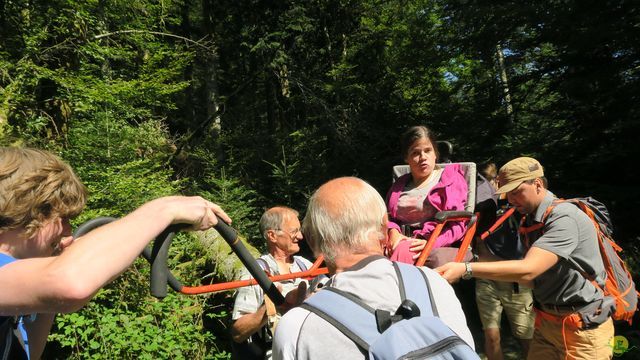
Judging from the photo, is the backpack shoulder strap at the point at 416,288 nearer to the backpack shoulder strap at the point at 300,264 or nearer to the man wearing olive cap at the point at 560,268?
the man wearing olive cap at the point at 560,268

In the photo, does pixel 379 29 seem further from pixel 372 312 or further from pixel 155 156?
pixel 372 312

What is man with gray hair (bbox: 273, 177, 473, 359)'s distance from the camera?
1.42 meters

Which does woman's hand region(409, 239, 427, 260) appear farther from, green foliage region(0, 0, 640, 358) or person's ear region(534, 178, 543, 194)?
green foliage region(0, 0, 640, 358)

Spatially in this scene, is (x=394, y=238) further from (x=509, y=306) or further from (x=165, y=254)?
(x=509, y=306)

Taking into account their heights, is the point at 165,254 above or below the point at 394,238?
above

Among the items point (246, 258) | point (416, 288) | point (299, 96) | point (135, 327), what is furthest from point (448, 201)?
point (299, 96)

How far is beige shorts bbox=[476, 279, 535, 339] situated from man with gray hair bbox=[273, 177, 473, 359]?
3629 mm

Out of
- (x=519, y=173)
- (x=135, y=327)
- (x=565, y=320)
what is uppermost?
(x=519, y=173)

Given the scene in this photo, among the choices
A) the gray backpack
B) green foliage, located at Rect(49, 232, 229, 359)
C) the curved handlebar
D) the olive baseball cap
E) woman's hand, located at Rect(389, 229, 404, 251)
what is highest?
the curved handlebar

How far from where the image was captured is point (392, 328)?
4.47 feet

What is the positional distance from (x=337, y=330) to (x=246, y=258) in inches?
21.4

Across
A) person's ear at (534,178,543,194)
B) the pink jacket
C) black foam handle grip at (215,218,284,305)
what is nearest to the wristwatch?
the pink jacket

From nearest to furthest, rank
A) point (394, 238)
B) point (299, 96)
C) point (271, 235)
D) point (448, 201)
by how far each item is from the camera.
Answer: point (394, 238) < point (448, 201) < point (271, 235) < point (299, 96)

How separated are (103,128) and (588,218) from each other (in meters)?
5.87
